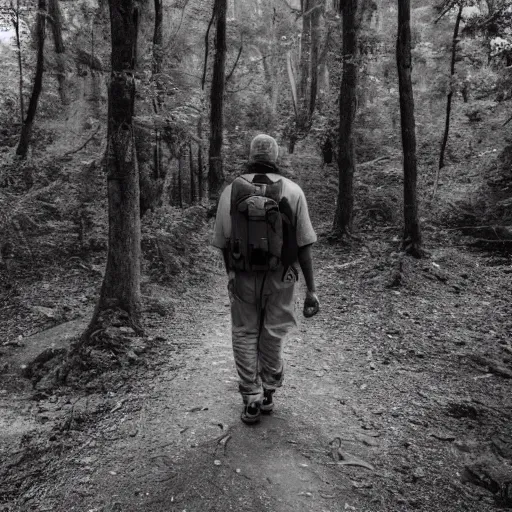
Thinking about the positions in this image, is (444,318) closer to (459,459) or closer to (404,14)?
(459,459)

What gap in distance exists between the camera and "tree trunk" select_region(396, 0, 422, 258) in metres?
9.24

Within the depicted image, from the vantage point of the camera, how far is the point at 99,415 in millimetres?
4246

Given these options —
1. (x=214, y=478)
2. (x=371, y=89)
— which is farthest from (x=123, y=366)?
(x=371, y=89)

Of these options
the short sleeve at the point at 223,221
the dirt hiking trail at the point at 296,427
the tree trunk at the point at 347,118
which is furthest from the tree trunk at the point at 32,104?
the short sleeve at the point at 223,221

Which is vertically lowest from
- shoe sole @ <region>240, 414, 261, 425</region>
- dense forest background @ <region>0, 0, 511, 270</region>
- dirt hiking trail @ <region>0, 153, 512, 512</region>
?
dirt hiking trail @ <region>0, 153, 512, 512</region>

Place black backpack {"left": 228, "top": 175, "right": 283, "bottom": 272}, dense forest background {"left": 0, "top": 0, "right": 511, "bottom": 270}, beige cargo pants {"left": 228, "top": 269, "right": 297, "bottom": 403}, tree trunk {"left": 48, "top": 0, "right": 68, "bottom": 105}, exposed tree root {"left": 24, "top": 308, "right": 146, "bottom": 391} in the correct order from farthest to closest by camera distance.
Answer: tree trunk {"left": 48, "top": 0, "right": 68, "bottom": 105} → dense forest background {"left": 0, "top": 0, "right": 511, "bottom": 270} → exposed tree root {"left": 24, "top": 308, "right": 146, "bottom": 391} → beige cargo pants {"left": 228, "top": 269, "right": 297, "bottom": 403} → black backpack {"left": 228, "top": 175, "right": 283, "bottom": 272}

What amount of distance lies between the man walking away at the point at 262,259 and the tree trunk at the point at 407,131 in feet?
22.7

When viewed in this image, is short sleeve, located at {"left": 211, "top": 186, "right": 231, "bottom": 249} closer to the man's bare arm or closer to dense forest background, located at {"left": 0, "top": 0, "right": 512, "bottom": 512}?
the man's bare arm

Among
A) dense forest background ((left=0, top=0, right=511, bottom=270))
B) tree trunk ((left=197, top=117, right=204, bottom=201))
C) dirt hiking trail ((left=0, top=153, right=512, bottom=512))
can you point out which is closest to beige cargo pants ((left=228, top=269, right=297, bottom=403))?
dirt hiking trail ((left=0, top=153, right=512, bottom=512))

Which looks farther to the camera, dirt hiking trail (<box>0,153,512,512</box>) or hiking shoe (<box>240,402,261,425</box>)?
hiking shoe (<box>240,402,261,425</box>)

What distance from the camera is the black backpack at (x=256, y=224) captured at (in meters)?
3.50

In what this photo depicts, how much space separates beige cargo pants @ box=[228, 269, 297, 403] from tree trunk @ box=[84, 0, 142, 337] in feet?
7.99

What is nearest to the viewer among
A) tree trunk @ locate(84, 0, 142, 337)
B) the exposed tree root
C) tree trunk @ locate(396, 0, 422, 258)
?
the exposed tree root

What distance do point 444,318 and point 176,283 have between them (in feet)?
16.1
